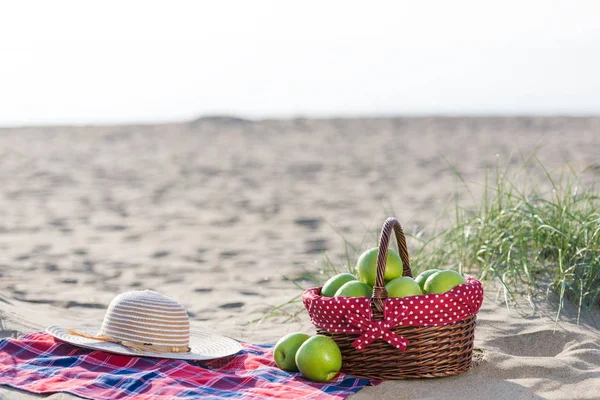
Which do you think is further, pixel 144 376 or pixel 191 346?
pixel 191 346

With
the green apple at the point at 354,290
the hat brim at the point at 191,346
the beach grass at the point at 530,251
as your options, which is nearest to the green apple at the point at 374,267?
the green apple at the point at 354,290

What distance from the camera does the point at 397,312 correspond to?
2990 millimetres

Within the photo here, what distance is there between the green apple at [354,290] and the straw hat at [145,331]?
592 mm

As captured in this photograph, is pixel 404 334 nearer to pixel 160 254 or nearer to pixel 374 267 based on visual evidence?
pixel 374 267

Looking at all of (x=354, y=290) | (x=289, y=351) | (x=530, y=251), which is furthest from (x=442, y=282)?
(x=530, y=251)

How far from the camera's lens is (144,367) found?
320 centimetres

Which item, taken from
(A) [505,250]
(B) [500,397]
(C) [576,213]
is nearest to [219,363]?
(B) [500,397]

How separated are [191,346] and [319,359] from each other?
69 cm

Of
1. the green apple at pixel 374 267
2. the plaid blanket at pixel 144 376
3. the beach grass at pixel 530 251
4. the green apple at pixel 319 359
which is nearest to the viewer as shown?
the plaid blanket at pixel 144 376

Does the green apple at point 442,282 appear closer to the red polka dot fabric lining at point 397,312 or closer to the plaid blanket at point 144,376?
the red polka dot fabric lining at point 397,312

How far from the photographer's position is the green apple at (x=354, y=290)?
10.2 ft

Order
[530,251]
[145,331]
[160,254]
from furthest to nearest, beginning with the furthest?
[160,254], [530,251], [145,331]

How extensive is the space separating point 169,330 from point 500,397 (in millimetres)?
1319

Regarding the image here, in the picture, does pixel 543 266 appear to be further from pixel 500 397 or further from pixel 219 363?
pixel 219 363
